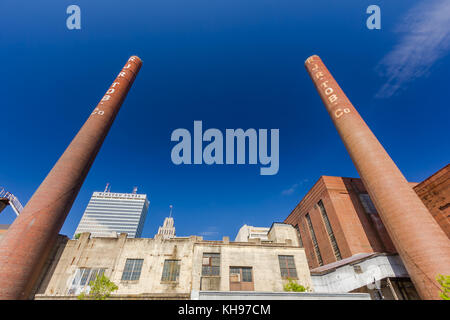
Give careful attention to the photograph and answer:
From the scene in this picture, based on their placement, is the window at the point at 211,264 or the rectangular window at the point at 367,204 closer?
the window at the point at 211,264

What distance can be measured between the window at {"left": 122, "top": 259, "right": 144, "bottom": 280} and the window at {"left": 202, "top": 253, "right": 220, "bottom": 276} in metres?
5.78

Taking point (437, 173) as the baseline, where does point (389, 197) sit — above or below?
below

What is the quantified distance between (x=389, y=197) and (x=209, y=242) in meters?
16.5

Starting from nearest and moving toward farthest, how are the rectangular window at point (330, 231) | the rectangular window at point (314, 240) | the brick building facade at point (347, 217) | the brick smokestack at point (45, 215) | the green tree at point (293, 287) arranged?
the brick smokestack at point (45, 215)
the green tree at point (293, 287)
the brick building facade at point (347, 217)
the rectangular window at point (330, 231)
the rectangular window at point (314, 240)

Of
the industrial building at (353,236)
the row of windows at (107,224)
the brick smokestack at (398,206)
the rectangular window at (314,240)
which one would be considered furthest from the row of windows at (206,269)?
the row of windows at (107,224)

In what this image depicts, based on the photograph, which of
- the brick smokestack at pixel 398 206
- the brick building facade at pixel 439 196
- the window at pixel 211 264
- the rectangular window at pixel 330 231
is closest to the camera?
the brick smokestack at pixel 398 206

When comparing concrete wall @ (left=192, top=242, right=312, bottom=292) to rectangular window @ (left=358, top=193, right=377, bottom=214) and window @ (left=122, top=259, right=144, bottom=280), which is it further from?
rectangular window @ (left=358, top=193, right=377, bottom=214)

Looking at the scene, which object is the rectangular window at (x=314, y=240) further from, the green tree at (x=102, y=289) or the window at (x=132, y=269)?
the green tree at (x=102, y=289)

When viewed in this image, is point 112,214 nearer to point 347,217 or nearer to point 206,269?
point 206,269

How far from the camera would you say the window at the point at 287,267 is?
18328 mm

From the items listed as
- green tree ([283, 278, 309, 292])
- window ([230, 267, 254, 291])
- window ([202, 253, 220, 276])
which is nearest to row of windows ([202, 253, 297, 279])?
window ([202, 253, 220, 276])

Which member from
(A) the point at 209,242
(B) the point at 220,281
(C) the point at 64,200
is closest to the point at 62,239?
(C) the point at 64,200

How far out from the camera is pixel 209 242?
19406mm
